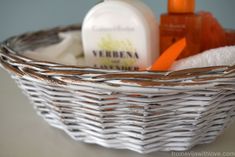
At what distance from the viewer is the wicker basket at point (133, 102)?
0.76ft

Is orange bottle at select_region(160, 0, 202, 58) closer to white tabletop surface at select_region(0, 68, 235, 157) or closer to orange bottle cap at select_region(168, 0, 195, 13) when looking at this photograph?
orange bottle cap at select_region(168, 0, 195, 13)

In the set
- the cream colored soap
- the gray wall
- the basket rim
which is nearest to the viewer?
the basket rim

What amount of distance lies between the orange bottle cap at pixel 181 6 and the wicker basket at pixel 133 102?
147 mm

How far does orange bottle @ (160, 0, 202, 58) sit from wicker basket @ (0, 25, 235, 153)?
119 millimetres

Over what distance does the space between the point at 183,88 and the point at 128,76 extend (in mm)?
44

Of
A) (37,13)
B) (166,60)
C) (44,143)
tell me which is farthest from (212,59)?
(37,13)

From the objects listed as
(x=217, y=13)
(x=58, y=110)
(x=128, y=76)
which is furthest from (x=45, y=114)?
(x=217, y=13)

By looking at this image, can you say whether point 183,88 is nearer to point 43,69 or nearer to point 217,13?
point 43,69

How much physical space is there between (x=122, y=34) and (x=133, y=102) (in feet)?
0.42

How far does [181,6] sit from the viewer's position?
1.23 ft

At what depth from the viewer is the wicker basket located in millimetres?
230

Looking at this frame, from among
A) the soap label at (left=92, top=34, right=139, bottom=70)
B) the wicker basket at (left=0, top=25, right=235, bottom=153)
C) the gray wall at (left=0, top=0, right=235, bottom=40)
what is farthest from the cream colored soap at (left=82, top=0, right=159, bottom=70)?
the gray wall at (left=0, top=0, right=235, bottom=40)

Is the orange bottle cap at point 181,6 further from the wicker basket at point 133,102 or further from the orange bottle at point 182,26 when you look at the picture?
the wicker basket at point 133,102

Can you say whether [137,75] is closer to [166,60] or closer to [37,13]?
[166,60]
